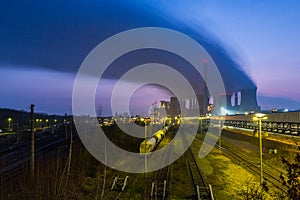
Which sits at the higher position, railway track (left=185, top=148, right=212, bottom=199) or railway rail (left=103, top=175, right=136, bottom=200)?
railway rail (left=103, top=175, right=136, bottom=200)

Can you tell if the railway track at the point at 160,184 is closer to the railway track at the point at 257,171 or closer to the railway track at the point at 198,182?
the railway track at the point at 198,182

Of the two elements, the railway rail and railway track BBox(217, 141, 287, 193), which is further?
railway track BBox(217, 141, 287, 193)

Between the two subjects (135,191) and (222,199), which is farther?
(135,191)

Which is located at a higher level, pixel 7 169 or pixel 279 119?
pixel 279 119

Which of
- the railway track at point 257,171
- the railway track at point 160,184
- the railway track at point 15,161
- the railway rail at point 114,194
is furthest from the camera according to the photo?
the railway track at point 15,161

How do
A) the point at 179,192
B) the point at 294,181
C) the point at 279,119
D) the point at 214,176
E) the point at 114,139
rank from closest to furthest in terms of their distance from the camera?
the point at 294,181, the point at 179,192, the point at 214,176, the point at 114,139, the point at 279,119

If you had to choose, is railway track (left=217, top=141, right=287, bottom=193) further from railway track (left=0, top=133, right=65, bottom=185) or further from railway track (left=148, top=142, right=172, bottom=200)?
railway track (left=0, top=133, right=65, bottom=185)

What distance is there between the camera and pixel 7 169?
72.3 ft

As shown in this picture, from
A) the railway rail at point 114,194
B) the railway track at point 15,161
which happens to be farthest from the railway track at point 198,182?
the railway track at point 15,161

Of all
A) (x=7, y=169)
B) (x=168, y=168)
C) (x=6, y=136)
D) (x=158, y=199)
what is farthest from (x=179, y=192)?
(x=6, y=136)

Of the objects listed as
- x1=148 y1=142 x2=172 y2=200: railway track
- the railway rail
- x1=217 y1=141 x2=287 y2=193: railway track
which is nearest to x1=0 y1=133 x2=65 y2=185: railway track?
the railway rail

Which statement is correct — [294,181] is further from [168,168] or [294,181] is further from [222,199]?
[168,168]

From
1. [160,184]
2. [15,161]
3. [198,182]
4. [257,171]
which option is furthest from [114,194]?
[15,161]

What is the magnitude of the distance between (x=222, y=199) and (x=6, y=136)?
4361 cm
